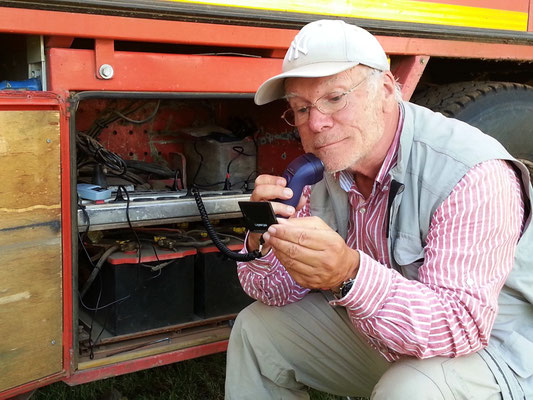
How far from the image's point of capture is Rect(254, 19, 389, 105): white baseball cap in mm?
1651

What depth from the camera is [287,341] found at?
1985mm

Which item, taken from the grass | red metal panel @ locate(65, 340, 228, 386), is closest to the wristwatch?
red metal panel @ locate(65, 340, 228, 386)

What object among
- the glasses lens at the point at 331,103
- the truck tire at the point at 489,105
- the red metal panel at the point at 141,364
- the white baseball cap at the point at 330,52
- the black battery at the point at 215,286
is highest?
the white baseball cap at the point at 330,52

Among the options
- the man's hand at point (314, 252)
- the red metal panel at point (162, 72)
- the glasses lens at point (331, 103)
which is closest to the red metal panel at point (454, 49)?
the red metal panel at point (162, 72)

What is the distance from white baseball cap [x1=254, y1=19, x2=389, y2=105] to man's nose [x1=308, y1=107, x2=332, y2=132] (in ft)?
0.33

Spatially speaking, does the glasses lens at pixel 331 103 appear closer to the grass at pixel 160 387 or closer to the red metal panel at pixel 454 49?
the red metal panel at pixel 454 49

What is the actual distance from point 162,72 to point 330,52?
64cm

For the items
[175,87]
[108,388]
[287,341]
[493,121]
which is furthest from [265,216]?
[493,121]

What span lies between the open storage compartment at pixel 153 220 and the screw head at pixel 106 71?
0.05m

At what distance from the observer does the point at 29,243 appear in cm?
187

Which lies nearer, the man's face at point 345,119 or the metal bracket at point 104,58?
Answer: the man's face at point 345,119

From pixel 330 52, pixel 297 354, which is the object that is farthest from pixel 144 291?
pixel 330 52

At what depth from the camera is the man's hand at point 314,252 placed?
57.4 inches

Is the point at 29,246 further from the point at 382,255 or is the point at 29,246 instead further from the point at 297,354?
the point at 382,255
